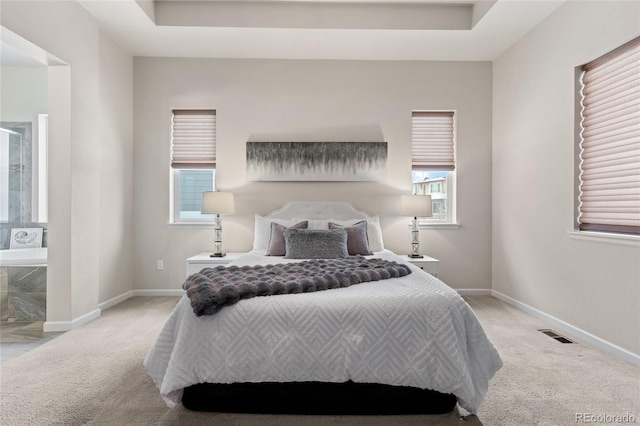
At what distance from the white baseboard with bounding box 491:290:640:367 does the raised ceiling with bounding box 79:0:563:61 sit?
→ 2875 millimetres

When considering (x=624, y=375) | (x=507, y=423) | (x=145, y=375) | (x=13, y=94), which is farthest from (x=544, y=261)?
(x=13, y=94)

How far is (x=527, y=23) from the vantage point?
363cm

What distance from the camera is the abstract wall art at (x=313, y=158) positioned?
4410mm

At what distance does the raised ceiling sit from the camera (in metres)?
3.56

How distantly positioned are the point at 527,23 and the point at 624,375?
126 inches

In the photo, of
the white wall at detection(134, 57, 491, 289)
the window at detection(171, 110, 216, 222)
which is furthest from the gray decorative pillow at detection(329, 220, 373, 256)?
the window at detection(171, 110, 216, 222)

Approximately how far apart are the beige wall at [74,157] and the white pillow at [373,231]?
2.49 m

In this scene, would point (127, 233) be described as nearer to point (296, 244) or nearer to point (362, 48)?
point (296, 244)

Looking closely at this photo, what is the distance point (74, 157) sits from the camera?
3.32 meters

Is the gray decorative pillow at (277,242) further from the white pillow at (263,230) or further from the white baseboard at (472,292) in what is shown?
the white baseboard at (472,292)

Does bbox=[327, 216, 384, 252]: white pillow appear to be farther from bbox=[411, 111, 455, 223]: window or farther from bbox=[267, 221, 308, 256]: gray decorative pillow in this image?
bbox=[411, 111, 455, 223]: window

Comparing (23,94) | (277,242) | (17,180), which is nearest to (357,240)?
(277,242)

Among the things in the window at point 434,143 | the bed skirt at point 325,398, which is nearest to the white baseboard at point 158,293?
the bed skirt at point 325,398

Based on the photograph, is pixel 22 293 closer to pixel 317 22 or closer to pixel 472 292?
pixel 317 22
